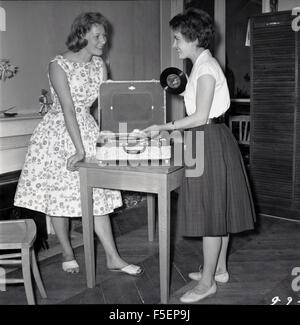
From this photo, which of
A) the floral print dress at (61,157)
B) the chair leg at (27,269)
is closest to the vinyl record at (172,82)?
the floral print dress at (61,157)

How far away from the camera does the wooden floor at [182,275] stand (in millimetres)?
2311

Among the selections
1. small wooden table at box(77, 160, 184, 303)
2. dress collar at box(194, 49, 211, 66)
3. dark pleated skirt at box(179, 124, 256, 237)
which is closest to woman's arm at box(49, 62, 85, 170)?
small wooden table at box(77, 160, 184, 303)

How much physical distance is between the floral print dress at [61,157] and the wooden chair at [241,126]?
2.48 metres

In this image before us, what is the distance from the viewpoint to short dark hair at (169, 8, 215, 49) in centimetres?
204

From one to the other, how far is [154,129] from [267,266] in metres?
1.19


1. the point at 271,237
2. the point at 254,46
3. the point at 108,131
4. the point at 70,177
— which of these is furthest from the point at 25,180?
the point at 254,46

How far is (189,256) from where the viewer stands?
288cm

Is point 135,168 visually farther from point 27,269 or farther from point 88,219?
point 27,269

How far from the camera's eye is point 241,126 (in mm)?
4707

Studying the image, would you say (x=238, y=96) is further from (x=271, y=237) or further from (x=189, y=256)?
(x=189, y=256)

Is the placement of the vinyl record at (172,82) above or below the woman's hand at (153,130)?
above

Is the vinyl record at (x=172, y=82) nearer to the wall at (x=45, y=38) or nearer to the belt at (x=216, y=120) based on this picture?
the belt at (x=216, y=120)

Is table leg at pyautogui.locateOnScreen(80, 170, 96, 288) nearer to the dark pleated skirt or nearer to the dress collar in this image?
the dark pleated skirt

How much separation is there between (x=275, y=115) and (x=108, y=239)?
1742 millimetres
